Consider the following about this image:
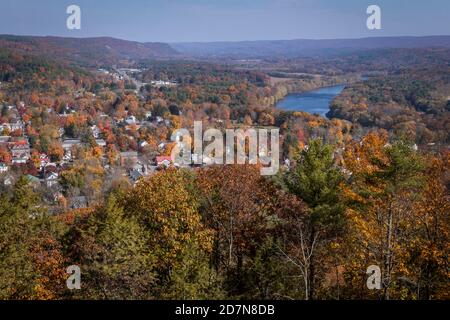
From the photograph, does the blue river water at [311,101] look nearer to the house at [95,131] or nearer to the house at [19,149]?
the house at [95,131]

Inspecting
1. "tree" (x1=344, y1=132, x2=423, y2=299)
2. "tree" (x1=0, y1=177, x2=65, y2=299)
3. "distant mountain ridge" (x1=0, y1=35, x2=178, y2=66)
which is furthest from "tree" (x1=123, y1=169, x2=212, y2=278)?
"distant mountain ridge" (x1=0, y1=35, x2=178, y2=66)

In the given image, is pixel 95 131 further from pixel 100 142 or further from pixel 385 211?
pixel 385 211

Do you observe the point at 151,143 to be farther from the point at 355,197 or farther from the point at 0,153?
the point at 355,197

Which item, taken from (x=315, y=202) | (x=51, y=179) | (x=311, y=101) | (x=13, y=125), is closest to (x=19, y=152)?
(x=51, y=179)

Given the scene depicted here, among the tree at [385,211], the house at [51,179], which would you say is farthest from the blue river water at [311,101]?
the tree at [385,211]

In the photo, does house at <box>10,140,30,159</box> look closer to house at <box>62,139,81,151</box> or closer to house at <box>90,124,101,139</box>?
house at <box>62,139,81,151</box>
